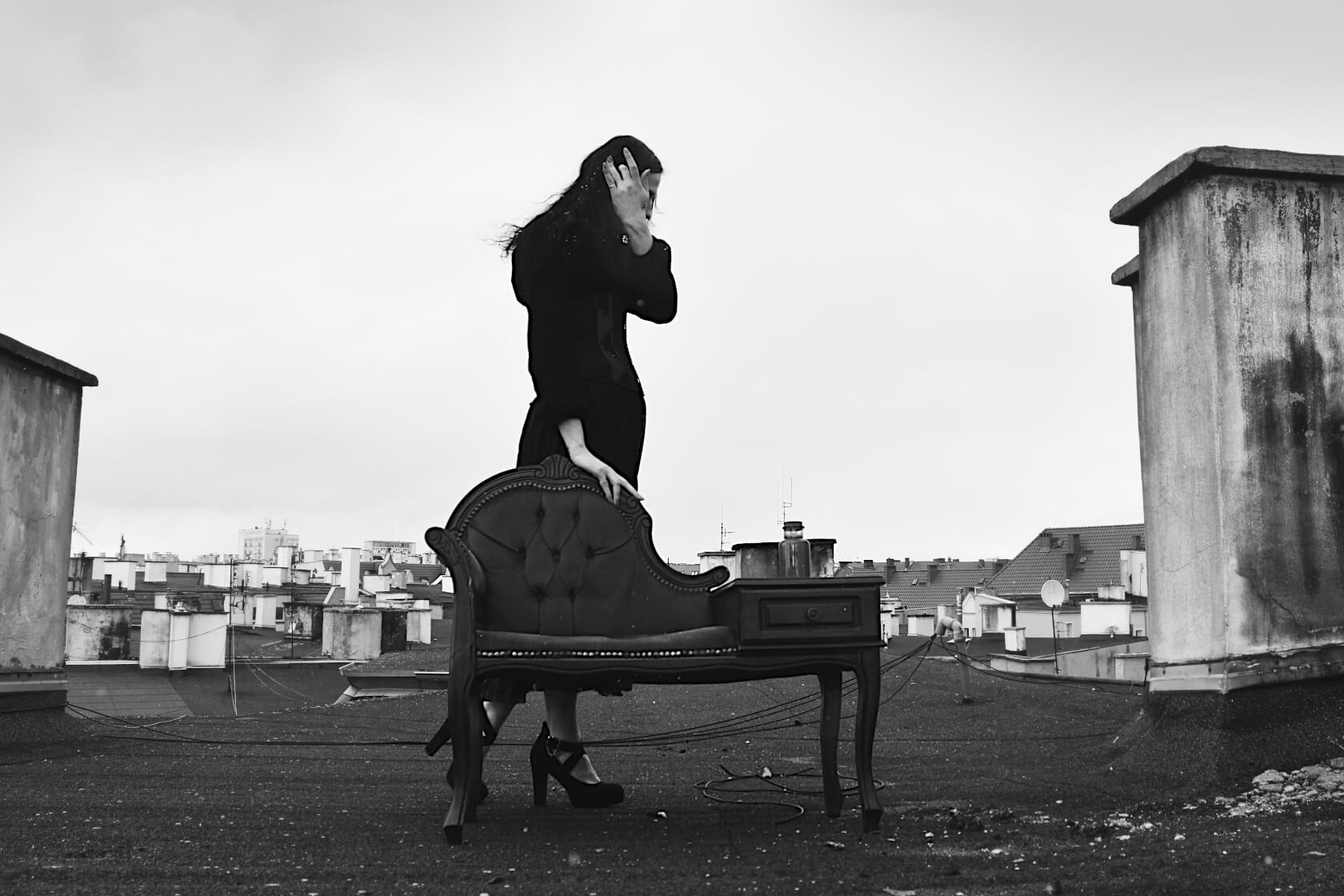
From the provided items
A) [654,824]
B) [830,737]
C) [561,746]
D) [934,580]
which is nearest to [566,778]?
[561,746]

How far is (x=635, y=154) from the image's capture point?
4.77m

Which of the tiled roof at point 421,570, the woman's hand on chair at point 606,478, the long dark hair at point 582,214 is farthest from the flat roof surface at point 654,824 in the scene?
the tiled roof at point 421,570

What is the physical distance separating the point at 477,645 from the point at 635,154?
2.19 m

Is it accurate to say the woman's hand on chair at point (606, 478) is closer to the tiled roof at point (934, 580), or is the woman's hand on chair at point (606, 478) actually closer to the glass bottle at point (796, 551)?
the glass bottle at point (796, 551)

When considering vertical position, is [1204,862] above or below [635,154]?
below

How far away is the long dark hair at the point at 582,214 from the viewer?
179 inches

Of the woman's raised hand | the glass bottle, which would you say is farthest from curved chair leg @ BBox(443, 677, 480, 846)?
the woman's raised hand

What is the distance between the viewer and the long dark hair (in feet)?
14.9

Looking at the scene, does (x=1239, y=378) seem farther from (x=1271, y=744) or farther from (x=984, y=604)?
(x=984, y=604)

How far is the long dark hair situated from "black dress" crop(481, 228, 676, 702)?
3cm

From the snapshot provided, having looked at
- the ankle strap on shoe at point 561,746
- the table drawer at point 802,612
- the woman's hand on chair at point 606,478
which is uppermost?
the woman's hand on chair at point 606,478

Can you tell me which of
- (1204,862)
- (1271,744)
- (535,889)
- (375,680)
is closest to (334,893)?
(535,889)

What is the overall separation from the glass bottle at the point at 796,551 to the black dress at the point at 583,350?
68 cm

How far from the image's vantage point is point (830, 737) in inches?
158
